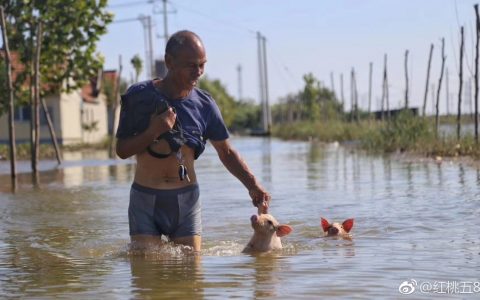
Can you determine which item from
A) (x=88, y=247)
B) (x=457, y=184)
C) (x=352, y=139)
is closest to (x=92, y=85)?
(x=352, y=139)

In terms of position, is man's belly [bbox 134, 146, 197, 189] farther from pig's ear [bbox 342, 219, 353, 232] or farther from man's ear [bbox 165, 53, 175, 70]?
pig's ear [bbox 342, 219, 353, 232]

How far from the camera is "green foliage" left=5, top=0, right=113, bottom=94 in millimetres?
25266

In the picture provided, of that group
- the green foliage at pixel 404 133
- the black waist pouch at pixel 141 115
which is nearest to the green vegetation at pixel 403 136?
the green foliage at pixel 404 133

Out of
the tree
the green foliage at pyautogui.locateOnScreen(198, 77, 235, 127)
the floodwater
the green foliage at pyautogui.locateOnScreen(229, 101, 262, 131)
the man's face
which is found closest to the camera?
the floodwater

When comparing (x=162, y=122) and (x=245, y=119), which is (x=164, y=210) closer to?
(x=162, y=122)

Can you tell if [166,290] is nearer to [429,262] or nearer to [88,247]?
[429,262]

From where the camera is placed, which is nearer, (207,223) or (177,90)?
(177,90)

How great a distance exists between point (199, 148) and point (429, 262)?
194 cm

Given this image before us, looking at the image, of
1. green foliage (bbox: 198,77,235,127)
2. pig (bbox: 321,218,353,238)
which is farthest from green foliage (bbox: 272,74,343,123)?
pig (bbox: 321,218,353,238)

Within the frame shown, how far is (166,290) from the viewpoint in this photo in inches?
234

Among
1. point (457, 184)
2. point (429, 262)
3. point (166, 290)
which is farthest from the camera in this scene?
point (457, 184)

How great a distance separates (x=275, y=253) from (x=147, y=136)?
6.33 feet

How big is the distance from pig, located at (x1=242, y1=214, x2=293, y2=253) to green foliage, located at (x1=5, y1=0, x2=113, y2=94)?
18.4 m

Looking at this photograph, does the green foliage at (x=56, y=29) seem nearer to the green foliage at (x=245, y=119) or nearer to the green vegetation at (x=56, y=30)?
the green vegetation at (x=56, y=30)
